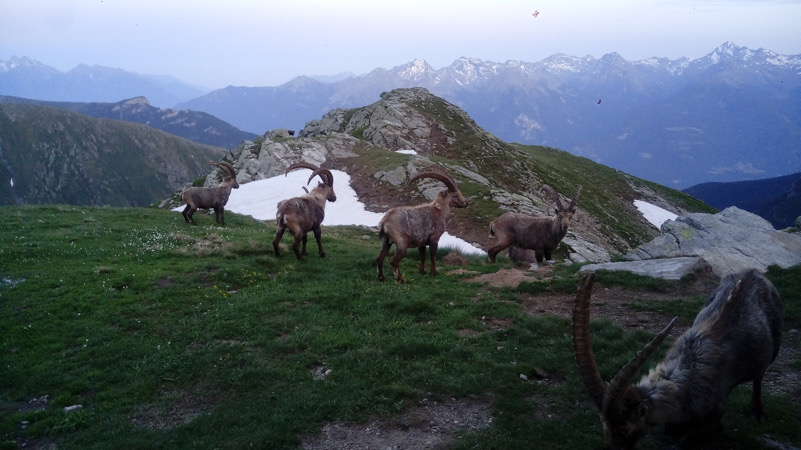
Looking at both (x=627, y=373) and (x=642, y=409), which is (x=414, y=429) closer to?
(x=642, y=409)

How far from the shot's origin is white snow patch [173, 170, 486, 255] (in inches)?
1410

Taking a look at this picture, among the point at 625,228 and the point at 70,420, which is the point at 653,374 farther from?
the point at 625,228

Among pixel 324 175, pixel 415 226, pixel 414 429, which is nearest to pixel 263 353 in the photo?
pixel 414 429

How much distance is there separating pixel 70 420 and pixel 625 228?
188 ft

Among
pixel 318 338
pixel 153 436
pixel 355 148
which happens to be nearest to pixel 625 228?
pixel 355 148

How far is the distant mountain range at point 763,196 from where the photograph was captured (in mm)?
122819

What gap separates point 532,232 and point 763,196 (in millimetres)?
185640

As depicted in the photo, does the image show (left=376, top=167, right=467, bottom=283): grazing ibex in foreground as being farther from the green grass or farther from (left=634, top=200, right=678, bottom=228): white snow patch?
(left=634, top=200, right=678, bottom=228): white snow patch

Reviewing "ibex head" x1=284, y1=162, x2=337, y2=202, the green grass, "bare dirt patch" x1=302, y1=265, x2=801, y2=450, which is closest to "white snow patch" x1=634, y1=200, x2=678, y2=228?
the green grass

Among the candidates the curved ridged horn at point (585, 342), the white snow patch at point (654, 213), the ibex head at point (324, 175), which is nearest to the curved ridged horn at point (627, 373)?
the curved ridged horn at point (585, 342)

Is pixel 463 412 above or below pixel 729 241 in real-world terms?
below

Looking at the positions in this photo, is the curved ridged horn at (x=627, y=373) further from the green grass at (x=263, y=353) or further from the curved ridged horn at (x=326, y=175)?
the curved ridged horn at (x=326, y=175)

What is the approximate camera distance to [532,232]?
18.5m

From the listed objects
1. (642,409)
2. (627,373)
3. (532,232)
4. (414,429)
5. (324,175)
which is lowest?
(414,429)
